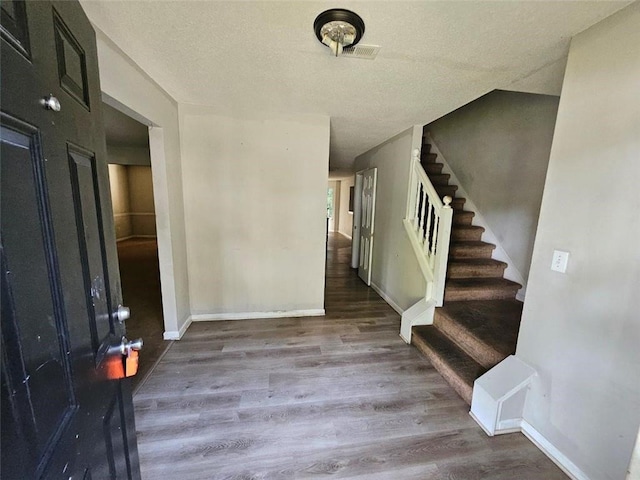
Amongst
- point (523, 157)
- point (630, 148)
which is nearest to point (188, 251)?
point (630, 148)

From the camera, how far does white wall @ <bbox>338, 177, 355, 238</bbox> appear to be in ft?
30.2

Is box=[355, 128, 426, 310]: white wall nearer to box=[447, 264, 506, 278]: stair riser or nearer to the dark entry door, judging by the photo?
box=[447, 264, 506, 278]: stair riser

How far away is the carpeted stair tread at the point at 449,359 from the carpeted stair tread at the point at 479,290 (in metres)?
0.43

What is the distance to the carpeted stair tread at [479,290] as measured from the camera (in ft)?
8.83

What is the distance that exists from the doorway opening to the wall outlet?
2.52 meters

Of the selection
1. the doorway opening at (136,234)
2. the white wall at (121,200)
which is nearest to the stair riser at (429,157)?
the doorway opening at (136,234)

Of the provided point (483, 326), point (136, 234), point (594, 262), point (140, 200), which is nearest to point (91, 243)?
point (594, 262)

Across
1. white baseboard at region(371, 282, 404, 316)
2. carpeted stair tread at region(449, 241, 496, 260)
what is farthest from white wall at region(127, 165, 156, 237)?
carpeted stair tread at region(449, 241, 496, 260)

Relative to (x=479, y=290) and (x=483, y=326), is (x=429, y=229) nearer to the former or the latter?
(x=479, y=290)

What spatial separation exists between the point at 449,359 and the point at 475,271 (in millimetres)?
1229

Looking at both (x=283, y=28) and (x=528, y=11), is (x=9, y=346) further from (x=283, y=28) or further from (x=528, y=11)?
(x=528, y=11)

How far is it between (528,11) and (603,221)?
3.47 feet

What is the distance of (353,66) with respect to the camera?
5.64ft

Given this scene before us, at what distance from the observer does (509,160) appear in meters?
2.91
